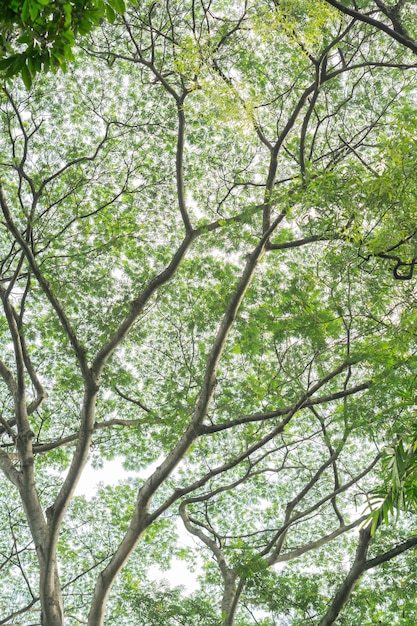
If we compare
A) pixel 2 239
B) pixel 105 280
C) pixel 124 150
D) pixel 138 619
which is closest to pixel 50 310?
pixel 105 280

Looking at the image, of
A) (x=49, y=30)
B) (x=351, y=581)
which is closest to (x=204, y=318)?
(x=351, y=581)

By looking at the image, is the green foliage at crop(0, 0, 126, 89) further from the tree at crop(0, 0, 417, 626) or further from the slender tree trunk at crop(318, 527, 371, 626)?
the slender tree trunk at crop(318, 527, 371, 626)

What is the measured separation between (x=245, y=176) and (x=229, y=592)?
4.70m

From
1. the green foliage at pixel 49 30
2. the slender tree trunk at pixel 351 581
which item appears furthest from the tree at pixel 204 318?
the green foliage at pixel 49 30

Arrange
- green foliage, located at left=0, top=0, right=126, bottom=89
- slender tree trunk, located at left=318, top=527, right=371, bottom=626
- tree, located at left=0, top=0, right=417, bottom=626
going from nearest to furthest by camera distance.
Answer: green foliage, located at left=0, top=0, right=126, bottom=89, slender tree trunk, located at left=318, top=527, right=371, bottom=626, tree, located at left=0, top=0, right=417, bottom=626

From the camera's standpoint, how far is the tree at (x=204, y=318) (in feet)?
22.2

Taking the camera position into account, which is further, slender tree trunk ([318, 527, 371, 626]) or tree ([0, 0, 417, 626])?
tree ([0, 0, 417, 626])

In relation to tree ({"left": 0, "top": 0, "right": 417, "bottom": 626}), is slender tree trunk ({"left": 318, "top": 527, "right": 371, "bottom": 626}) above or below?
below

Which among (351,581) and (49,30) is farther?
(351,581)

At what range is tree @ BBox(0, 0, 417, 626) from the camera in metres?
6.75

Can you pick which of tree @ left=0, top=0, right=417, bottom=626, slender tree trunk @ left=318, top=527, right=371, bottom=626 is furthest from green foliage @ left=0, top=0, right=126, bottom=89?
slender tree trunk @ left=318, top=527, right=371, bottom=626

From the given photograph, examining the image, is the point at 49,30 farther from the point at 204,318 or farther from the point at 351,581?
the point at 204,318

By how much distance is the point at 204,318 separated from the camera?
8.07m

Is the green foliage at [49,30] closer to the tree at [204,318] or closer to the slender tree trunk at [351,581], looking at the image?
the tree at [204,318]
